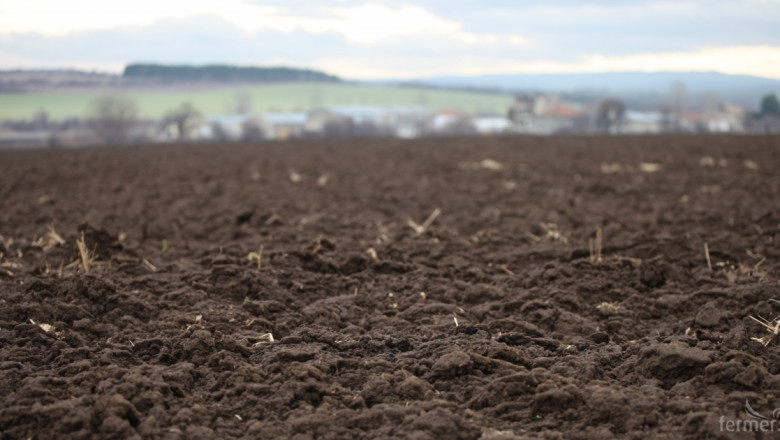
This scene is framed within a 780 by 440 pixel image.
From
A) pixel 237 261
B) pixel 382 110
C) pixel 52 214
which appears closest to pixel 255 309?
pixel 237 261

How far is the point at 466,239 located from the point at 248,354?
14.5ft

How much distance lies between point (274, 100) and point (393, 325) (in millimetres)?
60804

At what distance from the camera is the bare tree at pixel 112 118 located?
43781 mm

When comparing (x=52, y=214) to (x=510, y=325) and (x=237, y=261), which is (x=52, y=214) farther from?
(x=510, y=325)

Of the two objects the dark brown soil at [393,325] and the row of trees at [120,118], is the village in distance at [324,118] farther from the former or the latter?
the dark brown soil at [393,325]

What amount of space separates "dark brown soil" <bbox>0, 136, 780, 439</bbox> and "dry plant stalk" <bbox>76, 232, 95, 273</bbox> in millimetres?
89

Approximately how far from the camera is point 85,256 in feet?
23.8

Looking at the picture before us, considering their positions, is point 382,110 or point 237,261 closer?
point 237,261

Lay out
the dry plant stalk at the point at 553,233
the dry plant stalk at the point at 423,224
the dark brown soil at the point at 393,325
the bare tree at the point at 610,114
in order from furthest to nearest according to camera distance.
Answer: the bare tree at the point at 610,114 < the dry plant stalk at the point at 423,224 < the dry plant stalk at the point at 553,233 < the dark brown soil at the point at 393,325

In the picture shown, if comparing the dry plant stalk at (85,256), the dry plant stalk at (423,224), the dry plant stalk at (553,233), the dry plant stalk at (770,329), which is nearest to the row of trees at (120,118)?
the dry plant stalk at (423,224)

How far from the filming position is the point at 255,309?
19.8ft

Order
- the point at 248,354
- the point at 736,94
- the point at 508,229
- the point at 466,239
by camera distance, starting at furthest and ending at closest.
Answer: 1. the point at 736,94
2. the point at 508,229
3. the point at 466,239
4. the point at 248,354

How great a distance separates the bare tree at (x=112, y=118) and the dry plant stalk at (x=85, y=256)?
35.8 m

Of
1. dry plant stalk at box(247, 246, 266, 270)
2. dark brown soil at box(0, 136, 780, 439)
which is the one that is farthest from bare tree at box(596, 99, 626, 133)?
dry plant stalk at box(247, 246, 266, 270)
